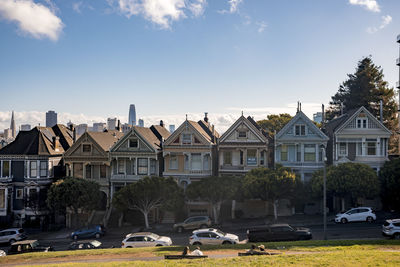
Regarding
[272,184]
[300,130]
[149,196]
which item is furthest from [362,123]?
[149,196]

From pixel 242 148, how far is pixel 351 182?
12969 millimetres

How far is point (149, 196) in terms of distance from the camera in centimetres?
4116

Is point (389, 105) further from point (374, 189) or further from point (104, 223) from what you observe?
point (104, 223)

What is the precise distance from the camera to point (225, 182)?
40.8m

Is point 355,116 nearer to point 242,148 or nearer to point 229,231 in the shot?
point 242,148

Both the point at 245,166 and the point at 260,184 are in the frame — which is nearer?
the point at 260,184

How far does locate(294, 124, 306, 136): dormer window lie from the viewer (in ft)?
146

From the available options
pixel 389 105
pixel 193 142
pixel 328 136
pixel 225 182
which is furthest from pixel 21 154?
pixel 389 105

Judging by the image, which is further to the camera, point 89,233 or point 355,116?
point 355,116

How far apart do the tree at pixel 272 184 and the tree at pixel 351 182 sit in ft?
9.39

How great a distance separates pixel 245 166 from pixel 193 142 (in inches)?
277

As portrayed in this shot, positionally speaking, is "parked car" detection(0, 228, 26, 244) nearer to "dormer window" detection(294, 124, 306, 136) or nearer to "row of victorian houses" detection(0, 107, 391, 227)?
"row of victorian houses" detection(0, 107, 391, 227)

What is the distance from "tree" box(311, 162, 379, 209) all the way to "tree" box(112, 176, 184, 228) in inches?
601

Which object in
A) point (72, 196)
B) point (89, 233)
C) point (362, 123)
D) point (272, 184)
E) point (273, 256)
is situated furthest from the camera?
Answer: point (362, 123)
